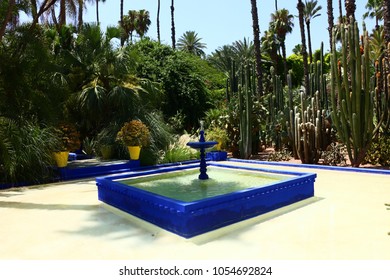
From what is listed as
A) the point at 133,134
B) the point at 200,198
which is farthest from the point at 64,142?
the point at 200,198

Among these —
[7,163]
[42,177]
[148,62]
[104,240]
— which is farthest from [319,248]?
[148,62]

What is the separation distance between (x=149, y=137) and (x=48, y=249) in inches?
284

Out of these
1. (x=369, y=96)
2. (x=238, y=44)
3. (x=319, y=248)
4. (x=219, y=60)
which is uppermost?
(x=238, y=44)

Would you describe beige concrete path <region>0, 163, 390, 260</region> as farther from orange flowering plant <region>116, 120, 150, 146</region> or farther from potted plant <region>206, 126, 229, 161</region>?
potted plant <region>206, 126, 229, 161</region>

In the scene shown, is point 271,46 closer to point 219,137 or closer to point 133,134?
point 219,137

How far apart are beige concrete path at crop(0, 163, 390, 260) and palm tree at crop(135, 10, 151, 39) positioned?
37.5 meters

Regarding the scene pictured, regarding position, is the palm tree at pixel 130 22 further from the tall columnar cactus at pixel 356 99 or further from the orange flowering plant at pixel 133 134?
the tall columnar cactus at pixel 356 99

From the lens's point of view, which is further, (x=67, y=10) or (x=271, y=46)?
(x=271, y=46)

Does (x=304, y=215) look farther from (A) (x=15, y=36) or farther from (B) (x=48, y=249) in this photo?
(A) (x=15, y=36)

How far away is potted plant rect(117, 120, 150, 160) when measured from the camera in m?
10.2

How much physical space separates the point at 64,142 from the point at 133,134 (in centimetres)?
201

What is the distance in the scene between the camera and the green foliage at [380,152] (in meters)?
9.31

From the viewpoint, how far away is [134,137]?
1020 centimetres

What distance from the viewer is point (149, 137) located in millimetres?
10852
